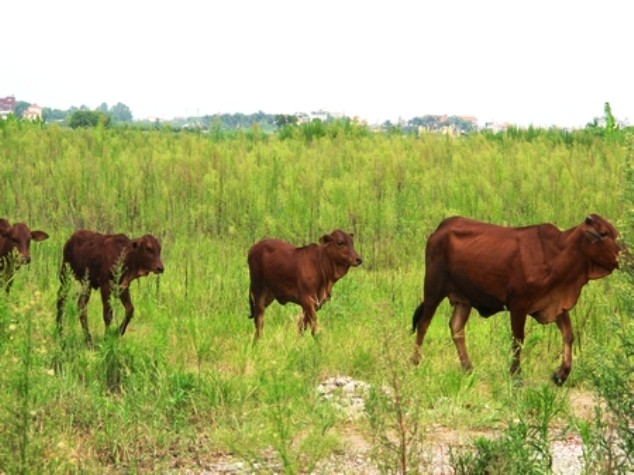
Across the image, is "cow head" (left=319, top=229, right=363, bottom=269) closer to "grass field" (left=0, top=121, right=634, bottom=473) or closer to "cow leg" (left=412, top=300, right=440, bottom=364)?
"grass field" (left=0, top=121, right=634, bottom=473)

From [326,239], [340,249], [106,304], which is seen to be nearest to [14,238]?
[106,304]

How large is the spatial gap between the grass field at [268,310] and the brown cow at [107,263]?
283 mm

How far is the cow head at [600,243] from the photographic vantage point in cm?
838

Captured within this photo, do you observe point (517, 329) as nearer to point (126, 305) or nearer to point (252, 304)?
point (252, 304)

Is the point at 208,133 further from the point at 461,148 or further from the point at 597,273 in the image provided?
the point at 597,273

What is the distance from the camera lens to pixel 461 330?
927cm

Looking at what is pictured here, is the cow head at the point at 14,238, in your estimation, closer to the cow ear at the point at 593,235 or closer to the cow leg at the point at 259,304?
the cow leg at the point at 259,304

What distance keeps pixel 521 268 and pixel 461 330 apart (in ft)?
3.03

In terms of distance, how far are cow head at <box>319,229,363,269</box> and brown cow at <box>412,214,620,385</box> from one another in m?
0.82

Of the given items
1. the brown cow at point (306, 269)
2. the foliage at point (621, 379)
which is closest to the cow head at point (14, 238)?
the brown cow at point (306, 269)

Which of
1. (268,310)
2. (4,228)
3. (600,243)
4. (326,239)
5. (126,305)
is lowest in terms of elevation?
(268,310)

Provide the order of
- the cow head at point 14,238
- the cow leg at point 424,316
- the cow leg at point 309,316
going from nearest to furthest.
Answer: the cow leg at point 424,316 < the cow leg at point 309,316 < the cow head at point 14,238

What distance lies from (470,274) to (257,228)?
731 centimetres

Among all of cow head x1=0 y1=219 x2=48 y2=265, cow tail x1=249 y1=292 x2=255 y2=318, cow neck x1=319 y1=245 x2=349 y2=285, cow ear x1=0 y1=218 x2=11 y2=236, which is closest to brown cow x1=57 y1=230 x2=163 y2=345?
cow head x1=0 y1=219 x2=48 y2=265
